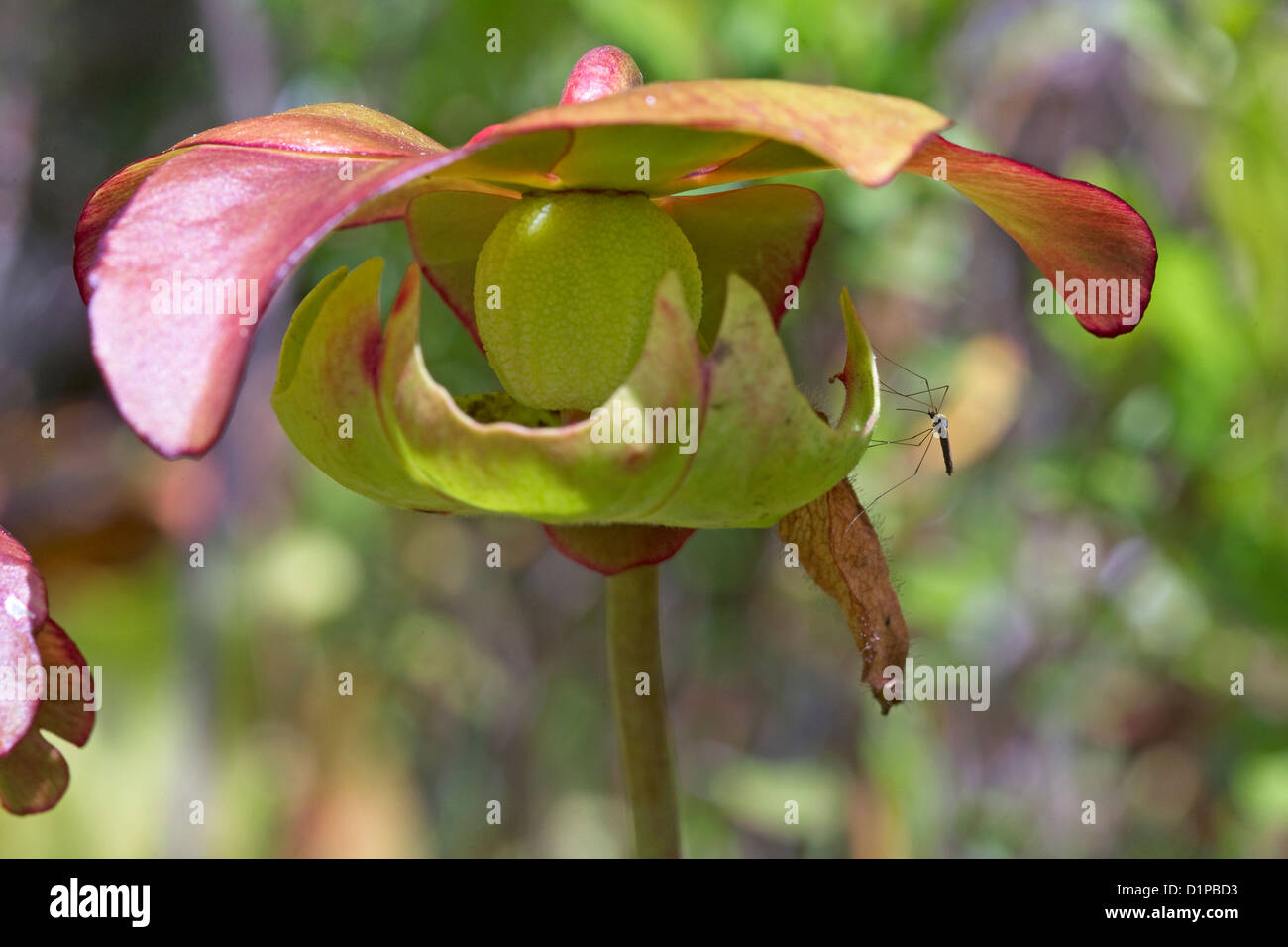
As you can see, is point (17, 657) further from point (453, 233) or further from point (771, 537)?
point (771, 537)

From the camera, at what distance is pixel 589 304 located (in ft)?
1.27

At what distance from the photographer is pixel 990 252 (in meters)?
1.50

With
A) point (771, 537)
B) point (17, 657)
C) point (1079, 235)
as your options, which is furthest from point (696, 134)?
point (771, 537)

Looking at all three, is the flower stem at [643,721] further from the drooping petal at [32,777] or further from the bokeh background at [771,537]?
the bokeh background at [771,537]

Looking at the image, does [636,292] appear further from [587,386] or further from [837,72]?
[837,72]

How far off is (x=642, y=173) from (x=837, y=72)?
0.68 metres

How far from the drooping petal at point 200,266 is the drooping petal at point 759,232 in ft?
0.51

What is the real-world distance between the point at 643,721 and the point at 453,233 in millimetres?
211

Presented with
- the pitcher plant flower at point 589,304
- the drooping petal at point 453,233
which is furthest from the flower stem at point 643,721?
the drooping petal at point 453,233

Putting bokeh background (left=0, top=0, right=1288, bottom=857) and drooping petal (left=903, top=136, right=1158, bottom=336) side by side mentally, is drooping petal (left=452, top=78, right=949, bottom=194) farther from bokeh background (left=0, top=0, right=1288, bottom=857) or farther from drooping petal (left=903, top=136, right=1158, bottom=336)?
bokeh background (left=0, top=0, right=1288, bottom=857)

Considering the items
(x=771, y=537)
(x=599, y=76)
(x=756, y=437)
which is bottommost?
(x=771, y=537)

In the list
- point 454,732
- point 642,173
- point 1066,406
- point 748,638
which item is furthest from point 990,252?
point 642,173

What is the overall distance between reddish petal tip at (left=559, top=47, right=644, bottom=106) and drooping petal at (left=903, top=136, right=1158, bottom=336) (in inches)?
4.1

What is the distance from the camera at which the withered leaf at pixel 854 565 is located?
0.43 m
